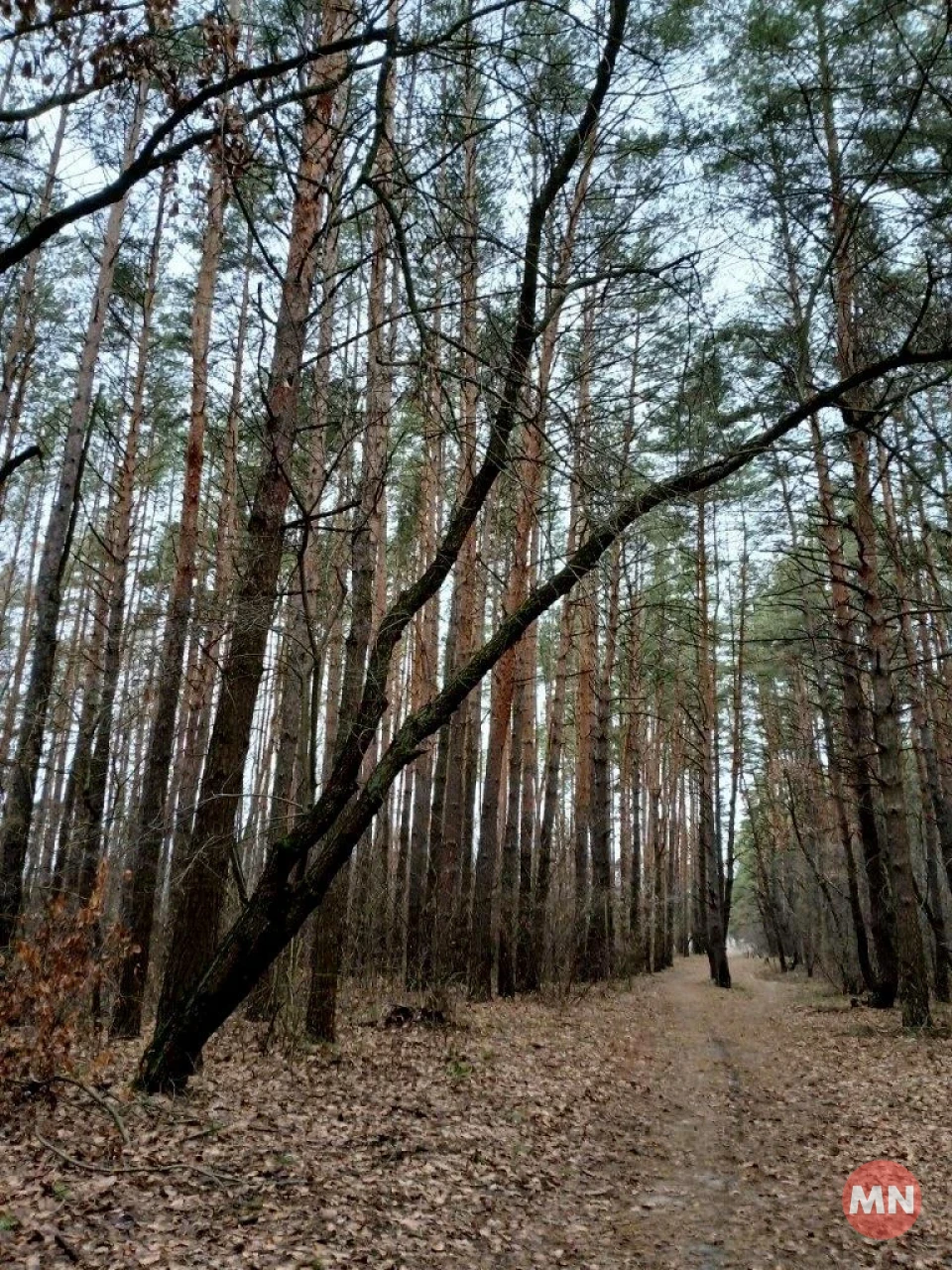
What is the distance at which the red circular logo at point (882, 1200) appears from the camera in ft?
13.7

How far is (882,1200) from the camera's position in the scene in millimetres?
4488

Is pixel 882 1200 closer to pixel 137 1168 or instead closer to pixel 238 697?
pixel 137 1168

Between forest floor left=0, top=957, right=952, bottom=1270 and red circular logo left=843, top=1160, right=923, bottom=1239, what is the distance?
6cm

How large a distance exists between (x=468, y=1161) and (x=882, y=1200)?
2315 mm

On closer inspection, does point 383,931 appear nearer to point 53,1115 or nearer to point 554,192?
point 53,1115

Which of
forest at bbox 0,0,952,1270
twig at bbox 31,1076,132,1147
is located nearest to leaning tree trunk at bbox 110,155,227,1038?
forest at bbox 0,0,952,1270

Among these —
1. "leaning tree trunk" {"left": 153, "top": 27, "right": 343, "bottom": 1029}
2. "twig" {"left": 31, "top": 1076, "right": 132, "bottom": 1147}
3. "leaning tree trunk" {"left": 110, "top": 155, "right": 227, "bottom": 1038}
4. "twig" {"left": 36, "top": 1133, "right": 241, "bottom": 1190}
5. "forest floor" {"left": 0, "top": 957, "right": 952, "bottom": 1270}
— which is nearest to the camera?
"forest floor" {"left": 0, "top": 957, "right": 952, "bottom": 1270}

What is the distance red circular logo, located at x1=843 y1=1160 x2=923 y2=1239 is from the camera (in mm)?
4168

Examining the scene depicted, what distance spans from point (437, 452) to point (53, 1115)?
33.2 ft

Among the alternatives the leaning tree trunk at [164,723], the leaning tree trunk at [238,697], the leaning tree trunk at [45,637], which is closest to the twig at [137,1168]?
the leaning tree trunk at [238,697]

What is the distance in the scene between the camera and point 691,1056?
29.7 feet

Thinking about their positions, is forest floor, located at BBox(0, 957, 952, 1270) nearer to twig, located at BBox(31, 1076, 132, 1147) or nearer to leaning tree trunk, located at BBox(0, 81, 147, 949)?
twig, located at BBox(31, 1076, 132, 1147)

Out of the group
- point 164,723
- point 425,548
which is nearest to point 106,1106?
point 164,723

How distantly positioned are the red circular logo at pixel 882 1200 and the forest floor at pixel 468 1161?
2.4 inches
